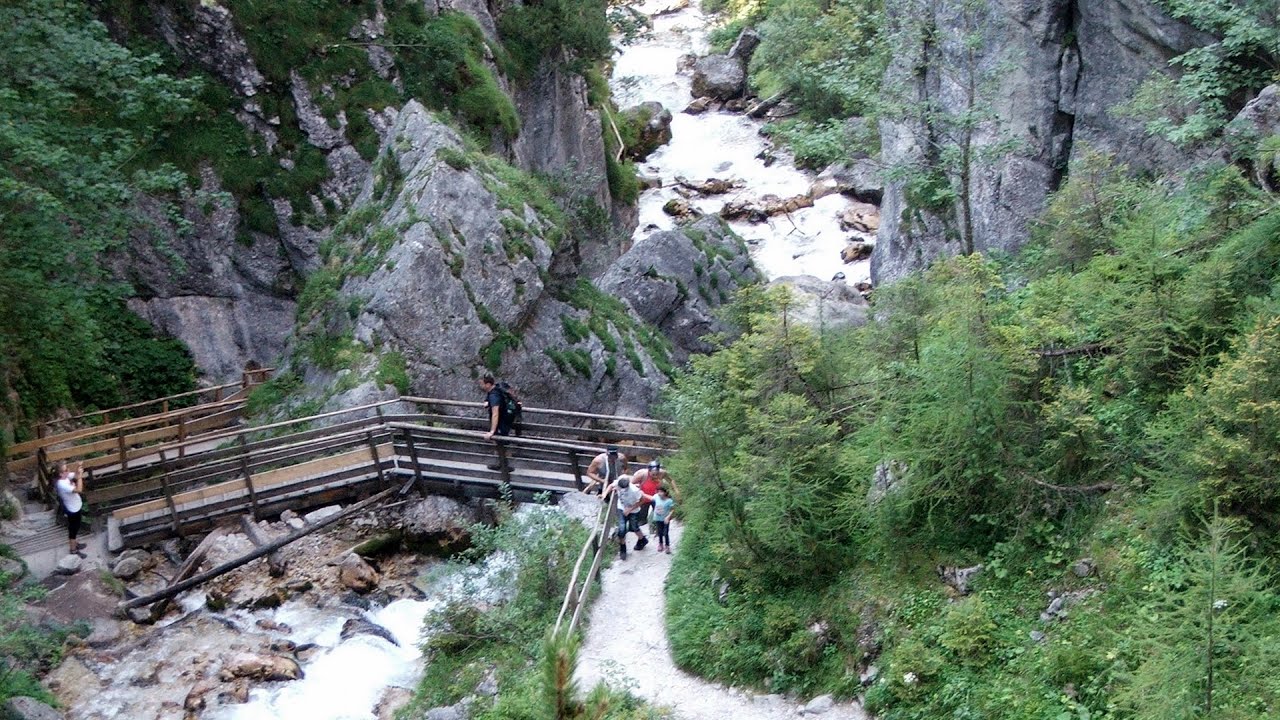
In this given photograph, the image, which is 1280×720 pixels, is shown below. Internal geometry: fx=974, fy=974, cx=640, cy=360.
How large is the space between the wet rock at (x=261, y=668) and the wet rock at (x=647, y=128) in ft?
105

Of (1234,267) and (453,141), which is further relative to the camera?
(453,141)

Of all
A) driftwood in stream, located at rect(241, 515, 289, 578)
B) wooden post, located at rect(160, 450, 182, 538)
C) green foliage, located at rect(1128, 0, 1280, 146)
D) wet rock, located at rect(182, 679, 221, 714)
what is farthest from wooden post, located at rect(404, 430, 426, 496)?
green foliage, located at rect(1128, 0, 1280, 146)

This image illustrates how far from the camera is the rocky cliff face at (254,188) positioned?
25.0 meters

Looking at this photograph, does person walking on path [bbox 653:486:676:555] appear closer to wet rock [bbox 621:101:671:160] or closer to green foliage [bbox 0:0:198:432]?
green foliage [bbox 0:0:198:432]

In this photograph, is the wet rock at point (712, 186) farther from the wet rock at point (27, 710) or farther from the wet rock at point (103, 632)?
the wet rock at point (27, 710)

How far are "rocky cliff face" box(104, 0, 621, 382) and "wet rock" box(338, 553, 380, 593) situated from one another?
10.7 meters

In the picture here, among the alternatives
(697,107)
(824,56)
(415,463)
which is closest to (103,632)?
(415,463)

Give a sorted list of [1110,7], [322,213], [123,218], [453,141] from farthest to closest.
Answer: [322,213] → [453,141] → [1110,7] → [123,218]

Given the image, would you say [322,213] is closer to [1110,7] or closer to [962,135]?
[962,135]

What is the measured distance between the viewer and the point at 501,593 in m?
14.4

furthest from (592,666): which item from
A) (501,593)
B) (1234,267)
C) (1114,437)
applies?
(1234,267)

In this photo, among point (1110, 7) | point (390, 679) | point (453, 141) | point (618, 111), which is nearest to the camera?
point (390, 679)

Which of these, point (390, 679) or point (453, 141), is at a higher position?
point (453, 141)

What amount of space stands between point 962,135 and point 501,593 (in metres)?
13.8
